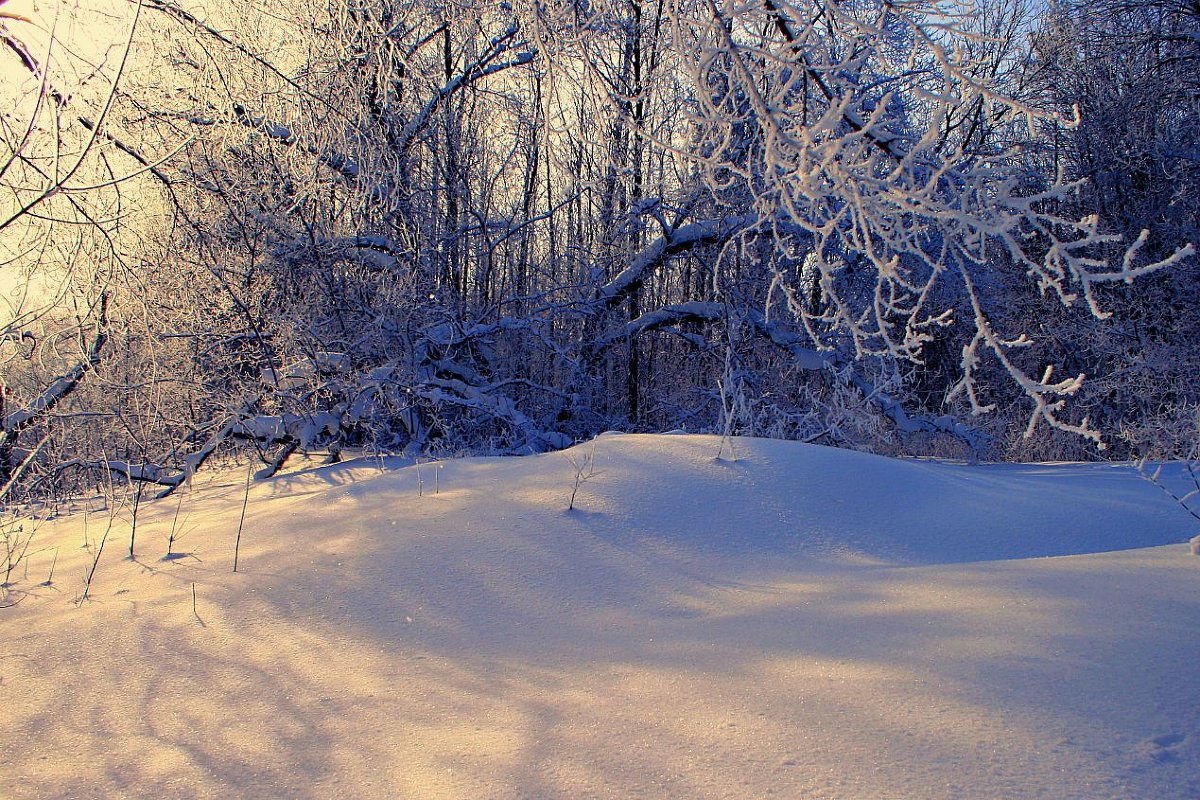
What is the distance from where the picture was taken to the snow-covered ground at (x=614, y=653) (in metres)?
1.67

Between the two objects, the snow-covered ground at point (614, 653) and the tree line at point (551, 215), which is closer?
the snow-covered ground at point (614, 653)

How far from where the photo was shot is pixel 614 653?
7.80ft

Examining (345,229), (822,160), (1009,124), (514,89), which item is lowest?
(822,160)

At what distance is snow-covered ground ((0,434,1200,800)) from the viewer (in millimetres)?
1666

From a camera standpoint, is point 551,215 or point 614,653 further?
point 551,215

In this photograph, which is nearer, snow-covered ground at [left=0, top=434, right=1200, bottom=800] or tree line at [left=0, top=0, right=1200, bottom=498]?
snow-covered ground at [left=0, top=434, right=1200, bottom=800]

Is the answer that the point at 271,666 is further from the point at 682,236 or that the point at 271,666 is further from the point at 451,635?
the point at 682,236

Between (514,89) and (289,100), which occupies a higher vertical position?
(514,89)

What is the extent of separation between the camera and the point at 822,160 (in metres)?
2.08

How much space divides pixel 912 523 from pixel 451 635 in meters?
2.66

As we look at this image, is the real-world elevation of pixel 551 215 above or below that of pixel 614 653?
above

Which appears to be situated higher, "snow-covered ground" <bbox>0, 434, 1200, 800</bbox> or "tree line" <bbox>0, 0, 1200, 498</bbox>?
"tree line" <bbox>0, 0, 1200, 498</bbox>

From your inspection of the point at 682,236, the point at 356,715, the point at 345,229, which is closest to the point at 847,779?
the point at 356,715

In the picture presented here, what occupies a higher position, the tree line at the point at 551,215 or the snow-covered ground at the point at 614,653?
the tree line at the point at 551,215
